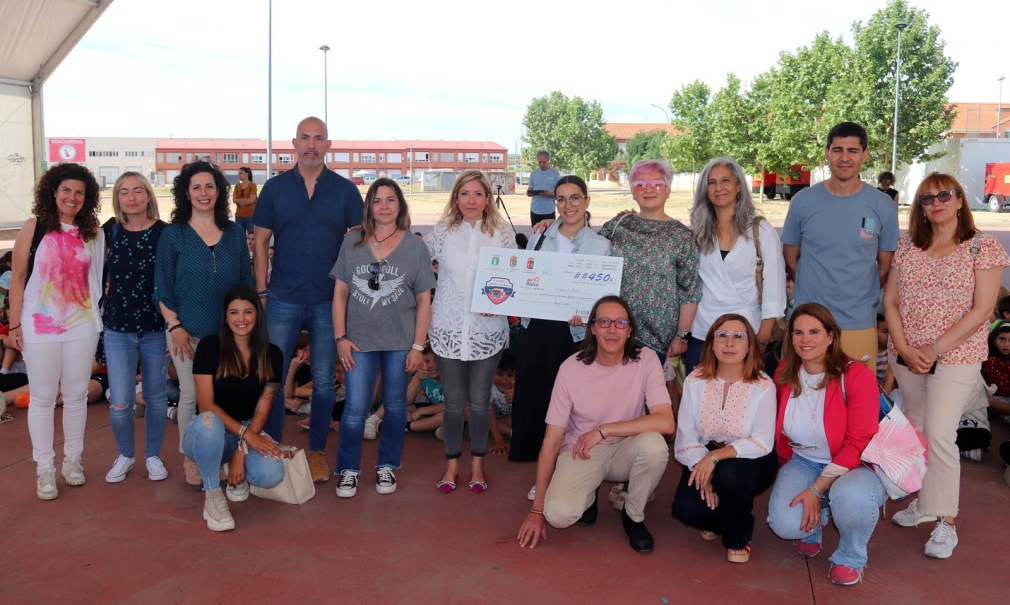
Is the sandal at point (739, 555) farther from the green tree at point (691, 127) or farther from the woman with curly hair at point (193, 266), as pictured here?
the green tree at point (691, 127)

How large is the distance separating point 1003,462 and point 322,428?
188 inches

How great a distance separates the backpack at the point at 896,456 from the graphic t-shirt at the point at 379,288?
2.63 metres

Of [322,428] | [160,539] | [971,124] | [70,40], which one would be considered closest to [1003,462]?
[322,428]

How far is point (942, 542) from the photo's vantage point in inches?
160

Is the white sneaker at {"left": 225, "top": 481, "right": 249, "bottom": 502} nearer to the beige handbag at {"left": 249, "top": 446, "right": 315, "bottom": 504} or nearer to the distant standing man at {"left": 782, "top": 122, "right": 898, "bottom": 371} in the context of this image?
the beige handbag at {"left": 249, "top": 446, "right": 315, "bottom": 504}

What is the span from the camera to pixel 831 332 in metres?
4.06

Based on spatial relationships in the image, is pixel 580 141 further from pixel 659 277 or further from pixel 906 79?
pixel 659 277

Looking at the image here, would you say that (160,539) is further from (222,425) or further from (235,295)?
(235,295)

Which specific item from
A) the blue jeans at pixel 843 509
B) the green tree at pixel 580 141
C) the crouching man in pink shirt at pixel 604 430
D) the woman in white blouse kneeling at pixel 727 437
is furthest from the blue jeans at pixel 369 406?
the green tree at pixel 580 141

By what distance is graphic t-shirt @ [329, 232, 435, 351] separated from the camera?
4734 millimetres

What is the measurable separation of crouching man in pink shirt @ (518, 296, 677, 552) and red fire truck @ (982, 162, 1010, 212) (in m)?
39.3

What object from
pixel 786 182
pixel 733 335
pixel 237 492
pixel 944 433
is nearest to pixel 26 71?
pixel 237 492

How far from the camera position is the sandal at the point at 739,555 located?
398 cm

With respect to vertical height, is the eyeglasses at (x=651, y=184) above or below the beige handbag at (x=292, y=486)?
above
